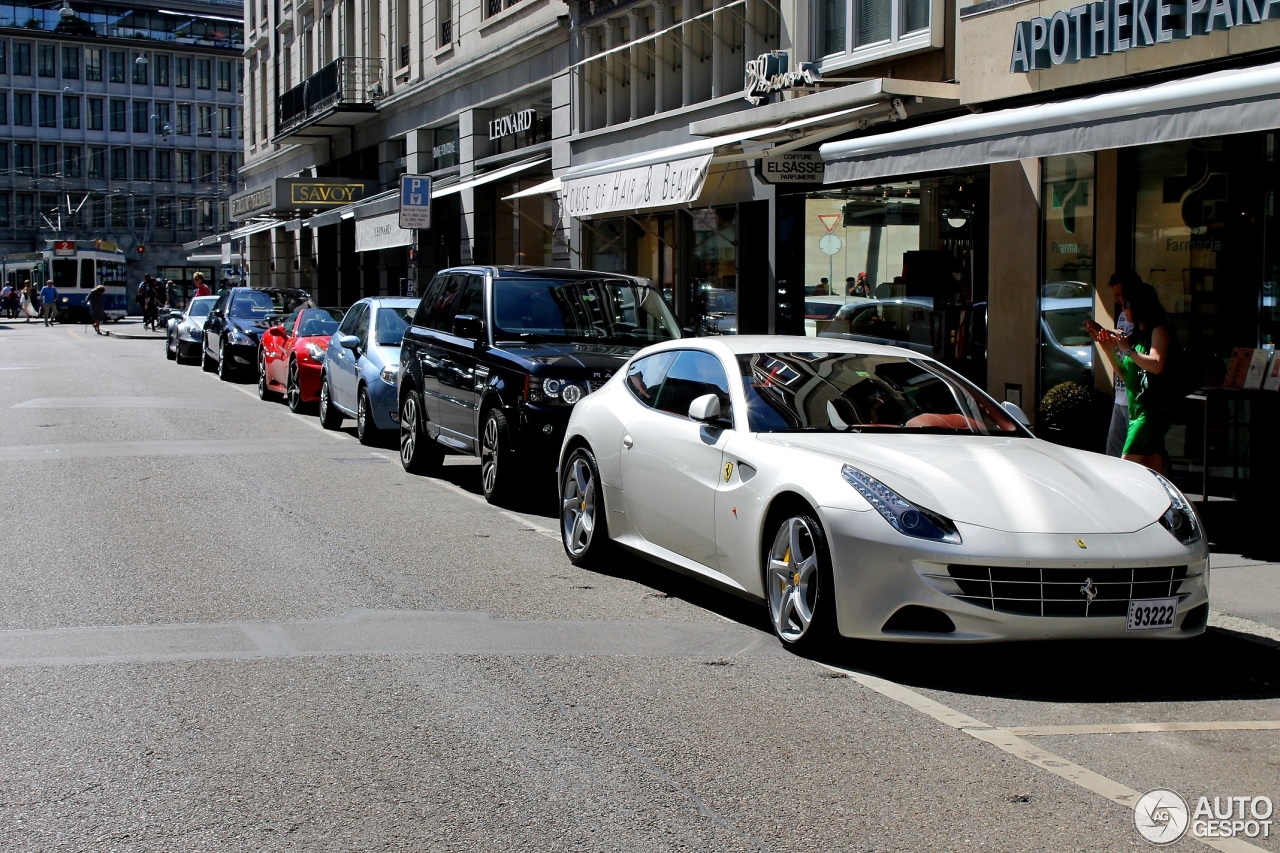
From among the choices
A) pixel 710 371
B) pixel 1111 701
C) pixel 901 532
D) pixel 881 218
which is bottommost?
pixel 1111 701

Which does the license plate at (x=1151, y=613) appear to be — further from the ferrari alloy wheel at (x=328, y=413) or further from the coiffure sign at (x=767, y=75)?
the ferrari alloy wheel at (x=328, y=413)

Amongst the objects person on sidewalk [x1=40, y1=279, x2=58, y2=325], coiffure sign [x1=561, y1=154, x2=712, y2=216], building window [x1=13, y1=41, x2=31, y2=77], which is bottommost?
person on sidewalk [x1=40, y1=279, x2=58, y2=325]

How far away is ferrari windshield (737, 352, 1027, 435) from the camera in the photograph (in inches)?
300

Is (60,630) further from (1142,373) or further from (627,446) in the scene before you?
(1142,373)

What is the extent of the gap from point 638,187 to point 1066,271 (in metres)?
5.88

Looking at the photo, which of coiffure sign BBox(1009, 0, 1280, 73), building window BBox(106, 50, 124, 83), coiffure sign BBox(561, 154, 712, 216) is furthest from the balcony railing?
building window BBox(106, 50, 124, 83)

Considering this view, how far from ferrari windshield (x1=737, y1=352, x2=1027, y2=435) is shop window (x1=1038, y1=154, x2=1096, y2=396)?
6293mm

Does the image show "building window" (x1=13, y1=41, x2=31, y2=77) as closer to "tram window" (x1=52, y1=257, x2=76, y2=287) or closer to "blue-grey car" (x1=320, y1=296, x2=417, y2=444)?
"tram window" (x1=52, y1=257, x2=76, y2=287)

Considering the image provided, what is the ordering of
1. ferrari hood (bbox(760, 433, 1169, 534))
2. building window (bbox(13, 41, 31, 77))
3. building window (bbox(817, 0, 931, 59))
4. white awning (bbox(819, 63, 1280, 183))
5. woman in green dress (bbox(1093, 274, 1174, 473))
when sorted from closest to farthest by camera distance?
ferrari hood (bbox(760, 433, 1169, 534)) → white awning (bbox(819, 63, 1280, 183)) → woman in green dress (bbox(1093, 274, 1174, 473)) → building window (bbox(817, 0, 931, 59)) → building window (bbox(13, 41, 31, 77))

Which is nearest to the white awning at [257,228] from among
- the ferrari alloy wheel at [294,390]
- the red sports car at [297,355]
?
the red sports car at [297,355]

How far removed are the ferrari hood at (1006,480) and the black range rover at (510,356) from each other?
4430mm

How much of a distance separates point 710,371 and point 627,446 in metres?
0.70

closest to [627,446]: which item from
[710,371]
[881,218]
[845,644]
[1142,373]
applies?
[710,371]

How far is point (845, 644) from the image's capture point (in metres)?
6.84
